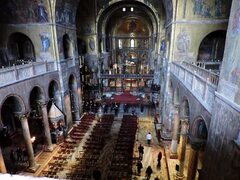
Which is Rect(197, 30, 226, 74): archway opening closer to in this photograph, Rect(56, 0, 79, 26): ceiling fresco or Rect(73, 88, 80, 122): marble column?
Rect(56, 0, 79, 26): ceiling fresco

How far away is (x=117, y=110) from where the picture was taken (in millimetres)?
21922

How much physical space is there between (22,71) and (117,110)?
1278 cm

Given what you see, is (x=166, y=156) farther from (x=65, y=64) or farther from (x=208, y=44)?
(x=65, y=64)

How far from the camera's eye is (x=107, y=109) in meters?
22.8

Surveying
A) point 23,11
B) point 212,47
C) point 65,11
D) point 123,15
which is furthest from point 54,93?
point 123,15

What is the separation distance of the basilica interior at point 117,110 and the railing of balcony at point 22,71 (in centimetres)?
7

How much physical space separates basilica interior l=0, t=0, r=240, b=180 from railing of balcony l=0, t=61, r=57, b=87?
0.22ft

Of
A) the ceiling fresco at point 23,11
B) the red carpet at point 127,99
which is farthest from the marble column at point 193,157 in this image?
the red carpet at point 127,99

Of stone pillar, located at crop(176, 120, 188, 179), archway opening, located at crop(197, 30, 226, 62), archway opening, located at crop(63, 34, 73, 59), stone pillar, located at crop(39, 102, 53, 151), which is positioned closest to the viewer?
stone pillar, located at crop(176, 120, 188, 179)

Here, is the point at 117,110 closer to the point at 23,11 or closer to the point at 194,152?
the point at 23,11

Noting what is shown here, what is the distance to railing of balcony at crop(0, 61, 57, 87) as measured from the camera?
968 cm

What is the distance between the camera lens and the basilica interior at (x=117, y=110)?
217 inches

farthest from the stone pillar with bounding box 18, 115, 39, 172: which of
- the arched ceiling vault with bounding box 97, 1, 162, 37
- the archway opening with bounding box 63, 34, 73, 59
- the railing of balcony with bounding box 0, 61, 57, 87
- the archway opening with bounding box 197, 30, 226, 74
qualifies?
the arched ceiling vault with bounding box 97, 1, 162, 37

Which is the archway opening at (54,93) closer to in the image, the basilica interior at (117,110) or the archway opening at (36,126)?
the basilica interior at (117,110)
